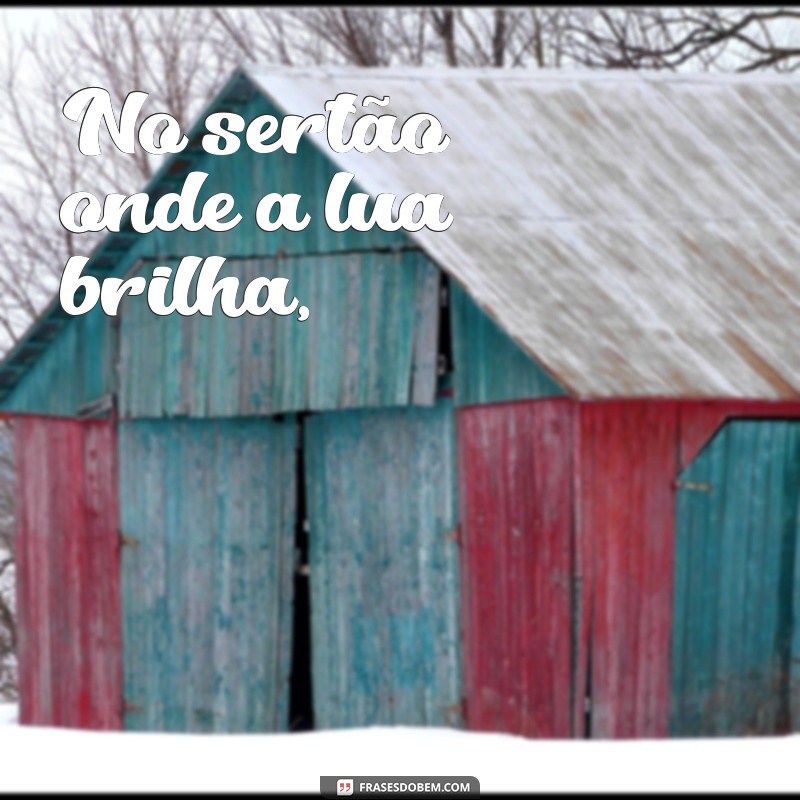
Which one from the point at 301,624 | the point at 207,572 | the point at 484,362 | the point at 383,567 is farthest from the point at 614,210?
the point at 207,572

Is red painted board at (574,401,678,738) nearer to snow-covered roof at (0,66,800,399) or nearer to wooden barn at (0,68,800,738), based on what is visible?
wooden barn at (0,68,800,738)

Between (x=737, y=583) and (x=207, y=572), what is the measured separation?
162 inches

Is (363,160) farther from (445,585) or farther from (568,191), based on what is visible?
→ (445,585)

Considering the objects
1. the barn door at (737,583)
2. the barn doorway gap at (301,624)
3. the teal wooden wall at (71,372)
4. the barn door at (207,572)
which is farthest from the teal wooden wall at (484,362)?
the teal wooden wall at (71,372)

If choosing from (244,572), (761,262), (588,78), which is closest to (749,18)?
(588,78)

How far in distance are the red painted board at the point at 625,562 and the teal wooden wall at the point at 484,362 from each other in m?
0.51

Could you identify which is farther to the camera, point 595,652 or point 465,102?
point 465,102

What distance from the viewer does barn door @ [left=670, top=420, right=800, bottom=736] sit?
17078mm

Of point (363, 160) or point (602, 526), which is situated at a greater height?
point (363, 160)

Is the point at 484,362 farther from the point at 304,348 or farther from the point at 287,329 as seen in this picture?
the point at 287,329

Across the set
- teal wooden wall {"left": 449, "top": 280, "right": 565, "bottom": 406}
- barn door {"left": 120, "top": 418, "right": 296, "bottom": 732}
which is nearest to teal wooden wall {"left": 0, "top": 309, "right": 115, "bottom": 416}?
barn door {"left": 120, "top": 418, "right": 296, "bottom": 732}

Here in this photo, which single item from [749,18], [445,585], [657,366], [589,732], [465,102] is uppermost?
[749,18]

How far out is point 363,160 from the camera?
699 inches

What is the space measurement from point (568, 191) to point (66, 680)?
566cm
